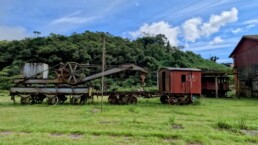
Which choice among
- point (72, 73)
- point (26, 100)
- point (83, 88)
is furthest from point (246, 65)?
point (26, 100)

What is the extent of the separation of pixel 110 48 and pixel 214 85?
2941 cm

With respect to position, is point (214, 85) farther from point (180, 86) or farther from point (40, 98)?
point (40, 98)

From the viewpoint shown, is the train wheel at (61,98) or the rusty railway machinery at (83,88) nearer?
the rusty railway machinery at (83,88)

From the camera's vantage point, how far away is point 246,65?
3406 cm

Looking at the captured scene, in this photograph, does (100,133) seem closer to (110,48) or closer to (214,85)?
(214,85)

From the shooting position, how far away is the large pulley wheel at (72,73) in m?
24.1

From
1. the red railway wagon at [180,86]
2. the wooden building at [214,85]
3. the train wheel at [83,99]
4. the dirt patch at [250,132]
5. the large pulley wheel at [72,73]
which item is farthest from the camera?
the wooden building at [214,85]

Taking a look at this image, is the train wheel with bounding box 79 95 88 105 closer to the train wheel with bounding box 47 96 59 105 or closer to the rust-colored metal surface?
the train wheel with bounding box 47 96 59 105

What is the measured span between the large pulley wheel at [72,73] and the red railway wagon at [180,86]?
695cm

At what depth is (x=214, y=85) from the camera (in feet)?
115

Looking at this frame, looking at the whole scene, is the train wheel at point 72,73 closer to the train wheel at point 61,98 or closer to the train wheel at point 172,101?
the train wheel at point 61,98

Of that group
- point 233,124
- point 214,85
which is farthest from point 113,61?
point 233,124

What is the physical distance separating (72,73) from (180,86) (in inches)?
341

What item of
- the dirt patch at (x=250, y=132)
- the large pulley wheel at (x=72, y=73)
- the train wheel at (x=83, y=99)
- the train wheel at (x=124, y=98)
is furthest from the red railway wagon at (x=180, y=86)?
the dirt patch at (x=250, y=132)
